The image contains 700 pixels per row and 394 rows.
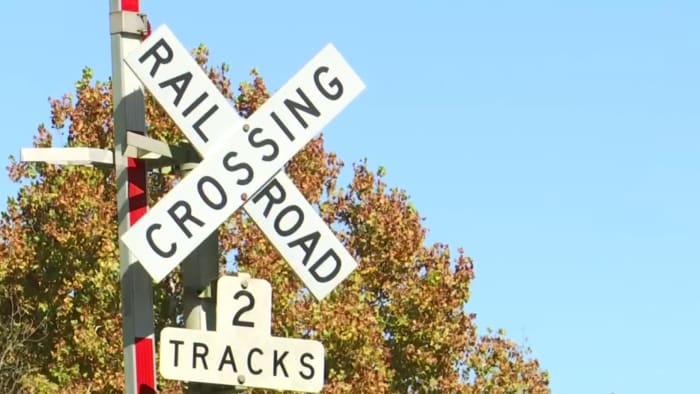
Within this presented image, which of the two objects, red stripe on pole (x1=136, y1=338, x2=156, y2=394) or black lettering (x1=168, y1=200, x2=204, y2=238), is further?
red stripe on pole (x1=136, y1=338, x2=156, y2=394)

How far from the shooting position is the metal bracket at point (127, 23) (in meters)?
7.88

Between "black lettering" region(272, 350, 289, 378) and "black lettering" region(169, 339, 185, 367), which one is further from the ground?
"black lettering" region(169, 339, 185, 367)

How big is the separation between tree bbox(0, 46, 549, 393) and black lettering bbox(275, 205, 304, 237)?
25.2 m

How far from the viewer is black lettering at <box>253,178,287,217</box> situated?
7293 mm

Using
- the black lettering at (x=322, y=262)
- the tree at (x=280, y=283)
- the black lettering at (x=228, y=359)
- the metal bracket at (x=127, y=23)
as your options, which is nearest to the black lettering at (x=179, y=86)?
the metal bracket at (x=127, y=23)

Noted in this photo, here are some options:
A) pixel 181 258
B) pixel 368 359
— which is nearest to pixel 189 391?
pixel 181 258

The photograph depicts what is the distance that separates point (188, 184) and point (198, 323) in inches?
25.9

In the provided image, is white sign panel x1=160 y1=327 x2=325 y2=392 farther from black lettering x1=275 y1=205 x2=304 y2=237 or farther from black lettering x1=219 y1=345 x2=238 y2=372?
black lettering x1=275 y1=205 x2=304 y2=237

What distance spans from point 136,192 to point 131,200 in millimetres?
41

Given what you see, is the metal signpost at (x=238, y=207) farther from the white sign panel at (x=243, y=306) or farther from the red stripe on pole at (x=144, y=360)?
the red stripe on pole at (x=144, y=360)

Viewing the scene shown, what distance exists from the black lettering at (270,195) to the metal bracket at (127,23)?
101 cm

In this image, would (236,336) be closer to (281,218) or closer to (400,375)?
(281,218)

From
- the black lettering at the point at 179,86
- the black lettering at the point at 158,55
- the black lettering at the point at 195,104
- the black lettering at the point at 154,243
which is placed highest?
the black lettering at the point at 158,55

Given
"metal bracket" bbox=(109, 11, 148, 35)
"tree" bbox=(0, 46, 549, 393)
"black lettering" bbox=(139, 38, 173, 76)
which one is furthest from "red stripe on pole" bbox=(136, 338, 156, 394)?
"tree" bbox=(0, 46, 549, 393)
